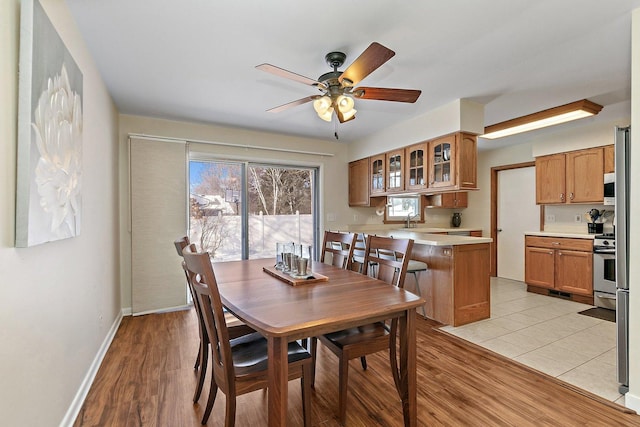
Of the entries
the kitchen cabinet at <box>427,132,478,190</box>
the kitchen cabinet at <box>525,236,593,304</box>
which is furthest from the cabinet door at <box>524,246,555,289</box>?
the kitchen cabinet at <box>427,132,478,190</box>

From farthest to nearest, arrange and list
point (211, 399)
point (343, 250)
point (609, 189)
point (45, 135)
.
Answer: point (609, 189), point (343, 250), point (211, 399), point (45, 135)

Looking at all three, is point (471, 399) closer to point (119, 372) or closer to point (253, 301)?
point (253, 301)

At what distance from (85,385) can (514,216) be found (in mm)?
5978

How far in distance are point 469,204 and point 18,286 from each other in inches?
249

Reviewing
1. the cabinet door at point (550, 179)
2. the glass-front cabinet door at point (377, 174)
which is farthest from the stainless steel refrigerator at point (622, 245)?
the cabinet door at point (550, 179)

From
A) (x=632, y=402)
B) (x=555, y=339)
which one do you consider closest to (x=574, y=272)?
(x=555, y=339)

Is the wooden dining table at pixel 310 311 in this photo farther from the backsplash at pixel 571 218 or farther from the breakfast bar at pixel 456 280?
the backsplash at pixel 571 218

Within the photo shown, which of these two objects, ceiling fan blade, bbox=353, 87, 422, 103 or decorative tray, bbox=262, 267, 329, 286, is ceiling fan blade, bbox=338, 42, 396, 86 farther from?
decorative tray, bbox=262, 267, 329, 286

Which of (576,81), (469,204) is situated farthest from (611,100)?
(469,204)

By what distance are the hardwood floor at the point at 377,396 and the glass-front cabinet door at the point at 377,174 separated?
243 centimetres

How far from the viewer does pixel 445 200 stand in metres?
5.64

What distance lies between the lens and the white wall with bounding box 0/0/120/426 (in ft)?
3.64

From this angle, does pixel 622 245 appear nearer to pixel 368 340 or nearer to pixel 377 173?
pixel 368 340

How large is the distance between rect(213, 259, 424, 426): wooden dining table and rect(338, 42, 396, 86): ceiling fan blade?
1.30m
